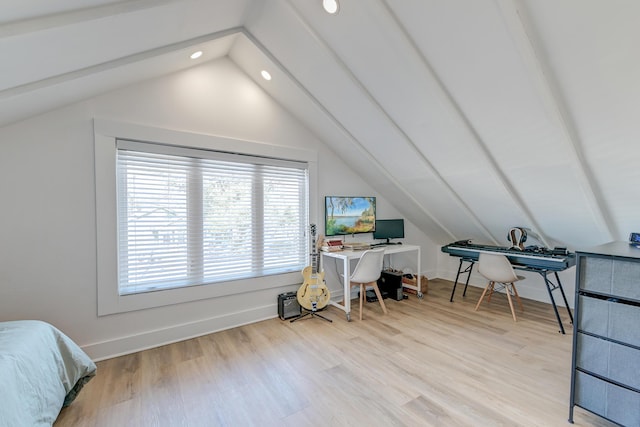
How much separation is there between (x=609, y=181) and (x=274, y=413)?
2952mm

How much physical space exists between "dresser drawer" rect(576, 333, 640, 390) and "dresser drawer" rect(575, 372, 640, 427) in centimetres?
5

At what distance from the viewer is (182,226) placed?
2.62 m

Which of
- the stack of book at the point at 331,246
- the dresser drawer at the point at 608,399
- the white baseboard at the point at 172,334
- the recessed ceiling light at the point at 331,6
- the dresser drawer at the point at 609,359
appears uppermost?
the recessed ceiling light at the point at 331,6

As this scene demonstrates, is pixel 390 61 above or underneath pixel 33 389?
above

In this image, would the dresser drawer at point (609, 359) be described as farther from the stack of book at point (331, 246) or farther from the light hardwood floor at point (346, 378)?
the stack of book at point (331, 246)

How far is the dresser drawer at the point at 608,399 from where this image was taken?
4.40 ft

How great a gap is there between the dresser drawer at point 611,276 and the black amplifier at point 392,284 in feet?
7.62

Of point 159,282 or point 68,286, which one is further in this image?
point 159,282

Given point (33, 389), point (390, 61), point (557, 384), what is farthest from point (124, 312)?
point (557, 384)

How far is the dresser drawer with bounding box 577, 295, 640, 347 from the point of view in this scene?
1.35 metres

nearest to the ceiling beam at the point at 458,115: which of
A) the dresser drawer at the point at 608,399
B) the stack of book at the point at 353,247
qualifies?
the dresser drawer at the point at 608,399

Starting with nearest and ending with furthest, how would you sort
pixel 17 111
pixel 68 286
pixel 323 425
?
pixel 323 425, pixel 17 111, pixel 68 286

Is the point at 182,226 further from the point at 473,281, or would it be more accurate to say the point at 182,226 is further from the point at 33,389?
Answer: the point at 473,281

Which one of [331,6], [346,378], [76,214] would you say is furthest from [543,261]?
[76,214]
